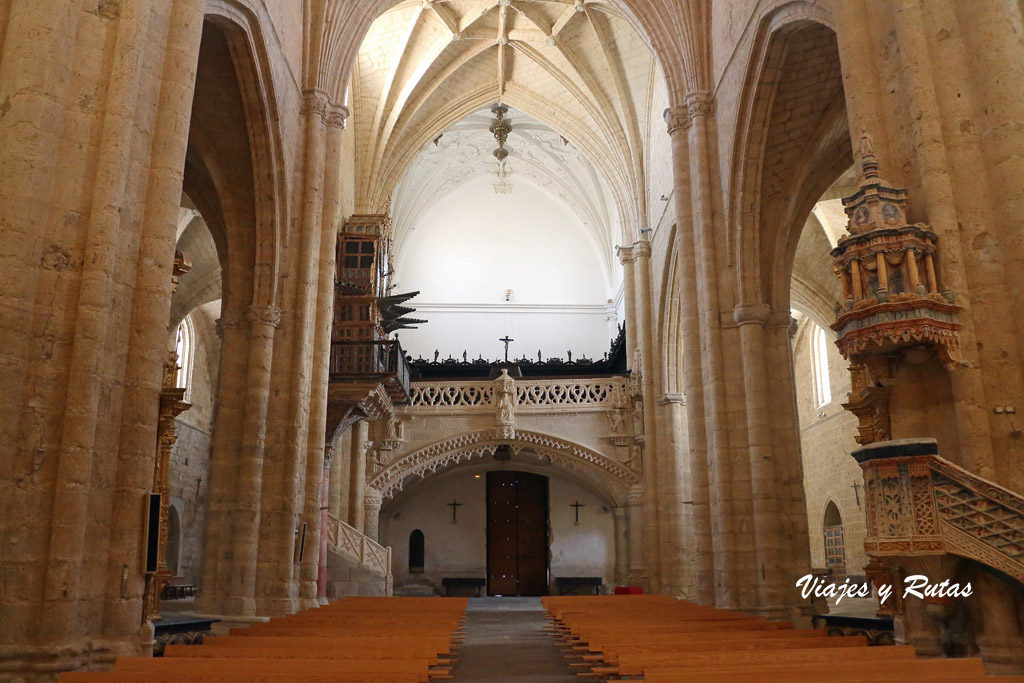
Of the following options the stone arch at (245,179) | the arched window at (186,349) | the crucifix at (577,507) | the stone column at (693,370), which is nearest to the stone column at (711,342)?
the stone column at (693,370)

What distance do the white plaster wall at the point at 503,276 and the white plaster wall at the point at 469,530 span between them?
234 inches

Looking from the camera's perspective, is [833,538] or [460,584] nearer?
[833,538]

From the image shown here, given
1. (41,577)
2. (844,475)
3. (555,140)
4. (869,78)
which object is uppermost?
(555,140)

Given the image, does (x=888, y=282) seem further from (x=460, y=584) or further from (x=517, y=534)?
(x=460, y=584)

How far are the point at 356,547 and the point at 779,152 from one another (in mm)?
11585

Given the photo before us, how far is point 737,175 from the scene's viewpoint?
1241 centimetres

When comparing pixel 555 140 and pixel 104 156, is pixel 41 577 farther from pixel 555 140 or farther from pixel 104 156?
pixel 555 140

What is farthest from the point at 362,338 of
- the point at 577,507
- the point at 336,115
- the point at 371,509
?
the point at 577,507

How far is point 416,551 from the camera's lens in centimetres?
2569

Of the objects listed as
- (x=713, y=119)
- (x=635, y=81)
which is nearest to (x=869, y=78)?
(x=713, y=119)

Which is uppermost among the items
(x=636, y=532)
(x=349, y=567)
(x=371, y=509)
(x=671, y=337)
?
→ (x=671, y=337)

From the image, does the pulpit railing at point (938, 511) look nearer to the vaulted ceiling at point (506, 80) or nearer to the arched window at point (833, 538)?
the vaulted ceiling at point (506, 80)

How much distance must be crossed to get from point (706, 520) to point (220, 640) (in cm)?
805

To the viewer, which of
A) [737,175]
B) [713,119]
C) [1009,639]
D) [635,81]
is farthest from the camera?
[635,81]
